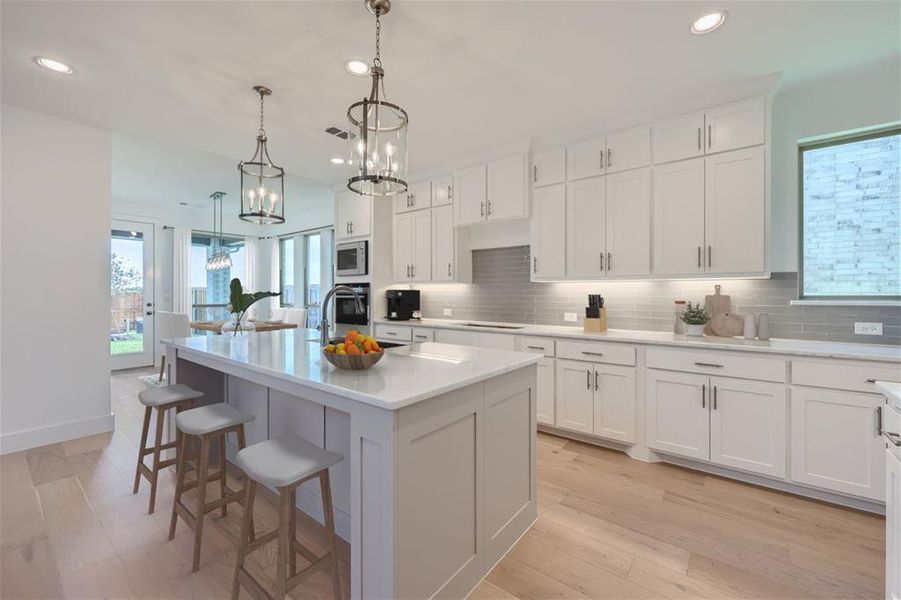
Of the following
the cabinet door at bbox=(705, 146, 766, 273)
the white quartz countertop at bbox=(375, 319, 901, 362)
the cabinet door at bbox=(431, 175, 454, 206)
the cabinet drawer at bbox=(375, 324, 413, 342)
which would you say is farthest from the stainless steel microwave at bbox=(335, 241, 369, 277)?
the cabinet door at bbox=(705, 146, 766, 273)

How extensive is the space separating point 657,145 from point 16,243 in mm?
5100

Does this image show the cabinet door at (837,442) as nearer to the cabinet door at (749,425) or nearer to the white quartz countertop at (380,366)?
the cabinet door at (749,425)

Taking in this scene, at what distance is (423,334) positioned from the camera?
425cm

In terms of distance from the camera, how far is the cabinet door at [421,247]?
4.52m

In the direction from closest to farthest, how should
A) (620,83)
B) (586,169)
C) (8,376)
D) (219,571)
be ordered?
(219,571)
(620,83)
(8,376)
(586,169)

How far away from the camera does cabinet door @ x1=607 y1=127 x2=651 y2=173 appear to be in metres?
3.09

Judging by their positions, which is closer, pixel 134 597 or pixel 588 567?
pixel 134 597

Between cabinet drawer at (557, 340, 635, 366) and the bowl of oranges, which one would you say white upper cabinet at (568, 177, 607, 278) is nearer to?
cabinet drawer at (557, 340, 635, 366)

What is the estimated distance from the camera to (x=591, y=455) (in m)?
3.05

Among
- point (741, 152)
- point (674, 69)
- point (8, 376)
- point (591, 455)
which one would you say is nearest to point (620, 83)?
→ point (674, 69)

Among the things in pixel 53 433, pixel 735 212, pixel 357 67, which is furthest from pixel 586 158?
pixel 53 433

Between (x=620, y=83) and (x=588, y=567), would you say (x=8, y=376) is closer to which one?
(x=588, y=567)

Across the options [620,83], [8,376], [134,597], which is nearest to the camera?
[134,597]

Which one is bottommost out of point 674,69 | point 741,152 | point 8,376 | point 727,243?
point 8,376
